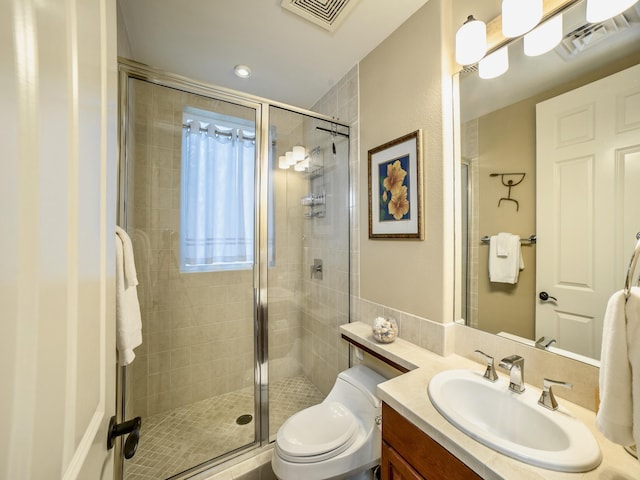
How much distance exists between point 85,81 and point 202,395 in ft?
7.41

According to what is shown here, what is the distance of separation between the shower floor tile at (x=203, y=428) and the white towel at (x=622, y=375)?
1736mm

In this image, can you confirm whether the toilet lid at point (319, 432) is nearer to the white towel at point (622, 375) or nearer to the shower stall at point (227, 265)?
the shower stall at point (227, 265)

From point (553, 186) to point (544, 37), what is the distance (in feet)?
1.94

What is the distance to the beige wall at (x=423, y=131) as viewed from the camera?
4.14 ft

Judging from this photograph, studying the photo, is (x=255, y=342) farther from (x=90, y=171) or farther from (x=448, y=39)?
(x=448, y=39)

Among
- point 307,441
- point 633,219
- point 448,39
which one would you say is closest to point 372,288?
point 307,441

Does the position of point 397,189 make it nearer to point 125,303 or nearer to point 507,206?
point 507,206

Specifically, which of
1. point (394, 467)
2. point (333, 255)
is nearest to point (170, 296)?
point (333, 255)

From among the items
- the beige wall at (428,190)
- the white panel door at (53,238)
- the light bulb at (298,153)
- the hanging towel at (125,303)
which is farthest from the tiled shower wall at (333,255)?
the white panel door at (53,238)

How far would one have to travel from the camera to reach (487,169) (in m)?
1.19

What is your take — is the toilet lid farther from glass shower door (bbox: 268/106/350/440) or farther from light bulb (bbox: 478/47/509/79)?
light bulb (bbox: 478/47/509/79)

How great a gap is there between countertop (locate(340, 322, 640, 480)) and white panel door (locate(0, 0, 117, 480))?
858 mm

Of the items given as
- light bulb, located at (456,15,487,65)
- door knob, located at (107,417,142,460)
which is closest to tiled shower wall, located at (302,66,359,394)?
light bulb, located at (456,15,487,65)

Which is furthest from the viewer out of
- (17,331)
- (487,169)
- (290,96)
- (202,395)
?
(290,96)
